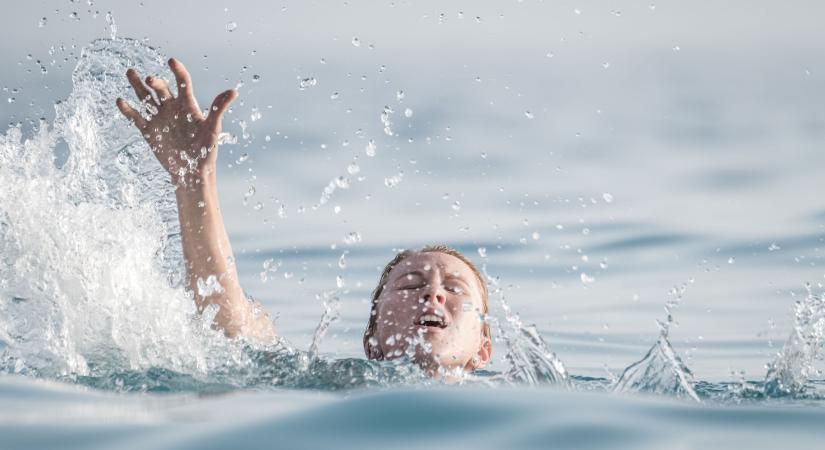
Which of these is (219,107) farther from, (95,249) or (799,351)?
(799,351)

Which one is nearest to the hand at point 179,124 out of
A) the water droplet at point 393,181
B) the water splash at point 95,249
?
the water splash at point 95,249

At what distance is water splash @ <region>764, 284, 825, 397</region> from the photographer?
3974 mm

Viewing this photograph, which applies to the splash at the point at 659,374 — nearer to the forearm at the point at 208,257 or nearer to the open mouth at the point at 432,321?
the open mouth at the point at 432,321

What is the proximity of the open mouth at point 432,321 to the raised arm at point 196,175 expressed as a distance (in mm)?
781

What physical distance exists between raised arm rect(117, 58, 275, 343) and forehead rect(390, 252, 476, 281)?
769 millimetres

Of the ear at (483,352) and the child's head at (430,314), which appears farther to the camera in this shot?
the ear at (483,352)

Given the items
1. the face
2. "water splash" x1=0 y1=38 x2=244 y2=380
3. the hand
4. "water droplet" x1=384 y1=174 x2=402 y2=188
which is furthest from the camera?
"water droplet" x1=384 y1=174 x2=402 y2=188

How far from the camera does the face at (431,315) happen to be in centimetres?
424

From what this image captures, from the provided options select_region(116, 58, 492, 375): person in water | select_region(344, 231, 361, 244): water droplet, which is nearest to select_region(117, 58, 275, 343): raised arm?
select_region(116, 58, 492, 375): person in water

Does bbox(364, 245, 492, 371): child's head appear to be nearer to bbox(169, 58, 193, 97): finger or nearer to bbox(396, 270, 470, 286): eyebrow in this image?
bbox(396, 270, 470, 286): eyebrow

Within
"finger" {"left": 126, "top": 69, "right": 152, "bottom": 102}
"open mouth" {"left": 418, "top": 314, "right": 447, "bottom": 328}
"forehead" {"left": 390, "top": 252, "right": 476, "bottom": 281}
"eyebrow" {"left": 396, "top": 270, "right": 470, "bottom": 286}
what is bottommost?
"open mouth" {"left": 418, "top": 314, "right": 447, "bottom": 328}

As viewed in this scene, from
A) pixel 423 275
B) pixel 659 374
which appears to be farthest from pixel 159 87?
pixel 659 374

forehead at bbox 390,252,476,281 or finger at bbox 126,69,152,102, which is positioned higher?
finger at bbox 126,69,152,102

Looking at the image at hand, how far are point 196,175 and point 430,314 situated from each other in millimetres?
1217
